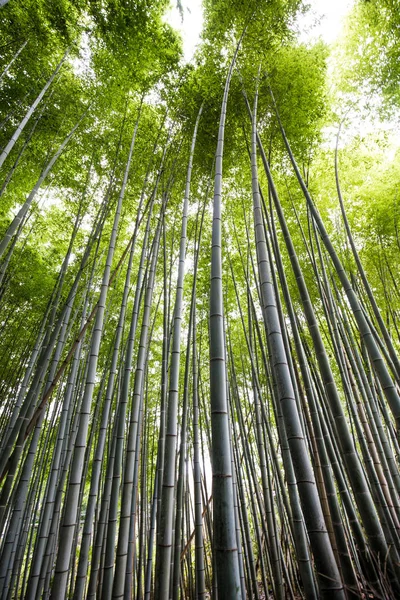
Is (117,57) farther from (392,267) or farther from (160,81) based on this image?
(392,267)

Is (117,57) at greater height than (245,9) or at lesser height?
greater

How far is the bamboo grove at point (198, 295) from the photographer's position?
1595 mm

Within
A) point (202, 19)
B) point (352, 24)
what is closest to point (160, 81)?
point (202, 19)

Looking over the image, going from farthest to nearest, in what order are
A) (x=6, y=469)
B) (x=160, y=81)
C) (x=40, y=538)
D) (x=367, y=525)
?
(x=160, y=81)
(x=40, y=538)
(x=6, y=469)
(x=367, y=525)

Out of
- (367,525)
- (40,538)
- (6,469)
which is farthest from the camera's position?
(40,538)

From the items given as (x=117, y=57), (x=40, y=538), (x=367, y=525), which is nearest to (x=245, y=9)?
(x=117, y=57)

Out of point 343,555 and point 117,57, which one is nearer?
point 343,555

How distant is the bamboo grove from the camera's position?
159cm

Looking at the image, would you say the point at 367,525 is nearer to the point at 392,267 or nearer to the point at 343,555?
the point at 343,555

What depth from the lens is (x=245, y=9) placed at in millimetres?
3172

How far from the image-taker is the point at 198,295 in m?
5.43

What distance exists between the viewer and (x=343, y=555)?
4.70ft

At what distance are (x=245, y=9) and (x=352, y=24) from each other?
1.37 m

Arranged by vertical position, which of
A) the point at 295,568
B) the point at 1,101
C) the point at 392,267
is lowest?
the point at 295,568
